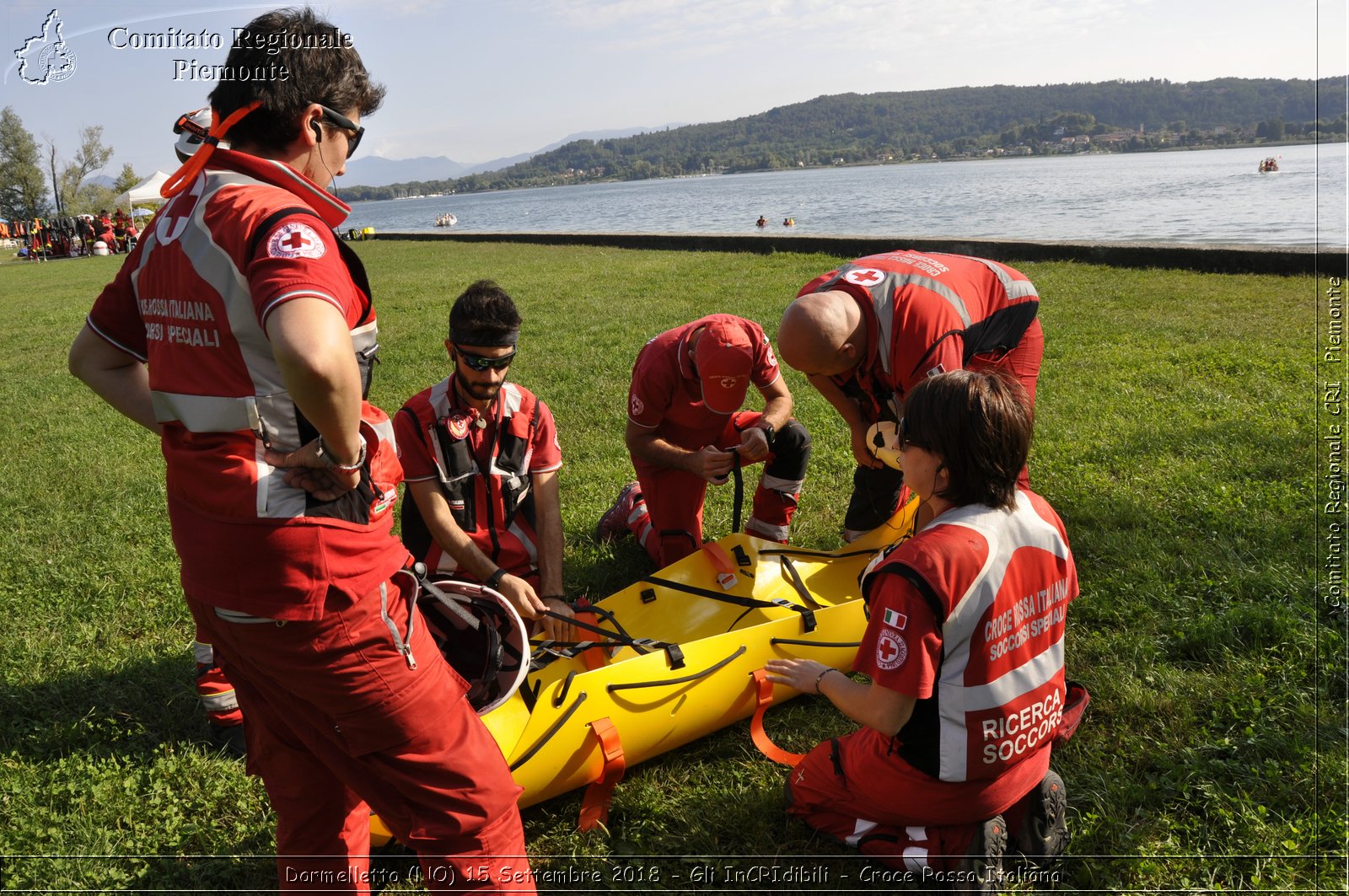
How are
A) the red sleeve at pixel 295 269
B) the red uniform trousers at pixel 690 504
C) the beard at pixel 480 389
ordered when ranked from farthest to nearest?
the red uniform trousers at pixel 690 504, the beard at pixel 480 389, the red sleeve at pixel 295 269

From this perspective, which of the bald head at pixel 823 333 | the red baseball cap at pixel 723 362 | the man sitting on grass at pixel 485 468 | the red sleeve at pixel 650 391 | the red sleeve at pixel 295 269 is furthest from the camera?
the red sleeve at pixel 650 391

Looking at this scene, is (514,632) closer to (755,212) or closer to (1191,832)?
(1191,832)

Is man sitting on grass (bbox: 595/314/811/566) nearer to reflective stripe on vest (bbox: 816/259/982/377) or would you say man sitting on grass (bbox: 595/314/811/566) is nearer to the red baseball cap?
the red baseball cap

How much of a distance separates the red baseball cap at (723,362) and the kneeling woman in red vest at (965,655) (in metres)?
1.82

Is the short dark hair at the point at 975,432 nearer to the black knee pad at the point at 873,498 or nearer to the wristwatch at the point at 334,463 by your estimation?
the wristwatch at the point at 334,463

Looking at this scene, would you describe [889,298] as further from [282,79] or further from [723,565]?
[282,79]

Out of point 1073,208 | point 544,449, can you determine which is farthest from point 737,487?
point 1073,208

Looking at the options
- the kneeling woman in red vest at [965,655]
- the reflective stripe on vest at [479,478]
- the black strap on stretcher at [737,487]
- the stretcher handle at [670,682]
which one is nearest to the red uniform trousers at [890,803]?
the kneeling woman in red vest at [965,655]

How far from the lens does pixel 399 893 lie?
9.21 feet

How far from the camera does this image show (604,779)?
3.08 meters

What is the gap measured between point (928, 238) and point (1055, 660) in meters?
13.6

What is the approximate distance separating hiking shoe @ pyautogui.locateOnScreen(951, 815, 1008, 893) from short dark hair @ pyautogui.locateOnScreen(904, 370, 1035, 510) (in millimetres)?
938

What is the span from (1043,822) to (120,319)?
287 centimetres

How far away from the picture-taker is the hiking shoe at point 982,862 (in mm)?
2477
